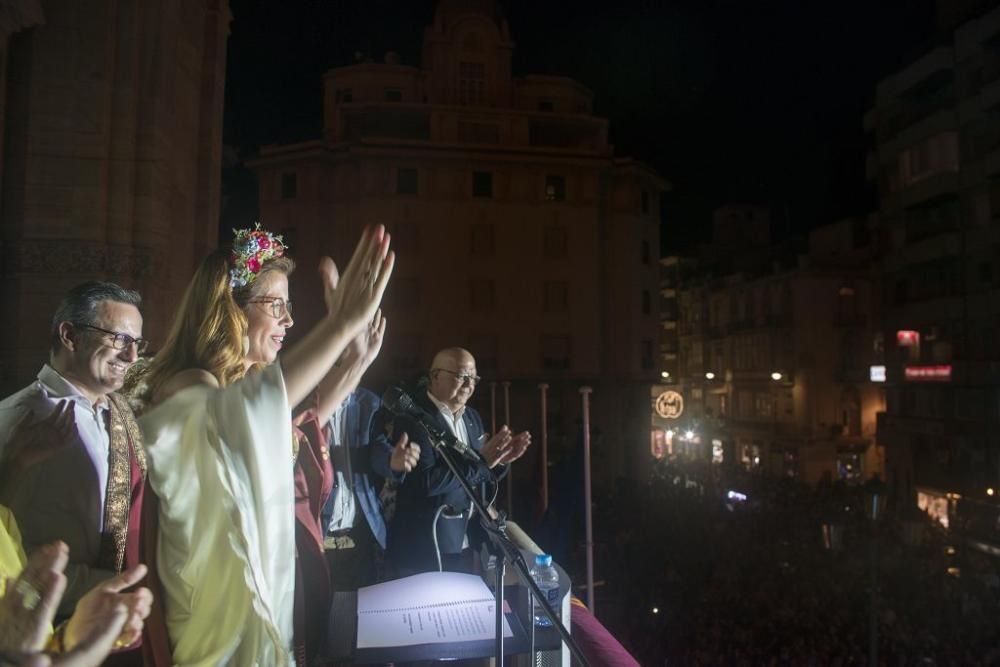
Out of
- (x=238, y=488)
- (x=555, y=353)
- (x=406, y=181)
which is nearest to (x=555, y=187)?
(x=406, y=181)

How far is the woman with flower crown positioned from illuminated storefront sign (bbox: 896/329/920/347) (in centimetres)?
2760

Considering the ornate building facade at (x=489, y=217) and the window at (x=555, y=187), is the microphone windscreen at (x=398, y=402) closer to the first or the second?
the ornate building facade at (x=489, y=217)

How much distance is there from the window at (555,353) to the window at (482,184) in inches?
267

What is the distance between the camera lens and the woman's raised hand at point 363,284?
2113 millimetres

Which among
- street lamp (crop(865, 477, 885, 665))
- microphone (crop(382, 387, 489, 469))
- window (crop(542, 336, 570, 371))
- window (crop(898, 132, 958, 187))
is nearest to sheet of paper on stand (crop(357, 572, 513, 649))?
microphone (crop(382, 387, 489, 469))

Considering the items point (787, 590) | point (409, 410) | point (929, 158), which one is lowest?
point (787, 590)

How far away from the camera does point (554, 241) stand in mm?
29359

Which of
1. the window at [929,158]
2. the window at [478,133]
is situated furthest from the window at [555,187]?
the window at [929,158]

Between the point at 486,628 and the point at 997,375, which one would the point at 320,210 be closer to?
the point at 997,375

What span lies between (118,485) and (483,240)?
2676 cm

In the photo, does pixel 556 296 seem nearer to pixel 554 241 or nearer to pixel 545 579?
pixel 554 241

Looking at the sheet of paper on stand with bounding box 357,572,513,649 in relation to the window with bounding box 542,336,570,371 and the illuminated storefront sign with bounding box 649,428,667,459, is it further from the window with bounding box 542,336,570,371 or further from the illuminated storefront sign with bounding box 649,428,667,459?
the illuminated storefront sign with bounding box 649,428,667,459

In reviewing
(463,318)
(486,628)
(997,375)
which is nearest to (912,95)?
(997,375)

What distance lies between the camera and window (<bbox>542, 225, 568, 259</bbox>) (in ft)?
96.2
